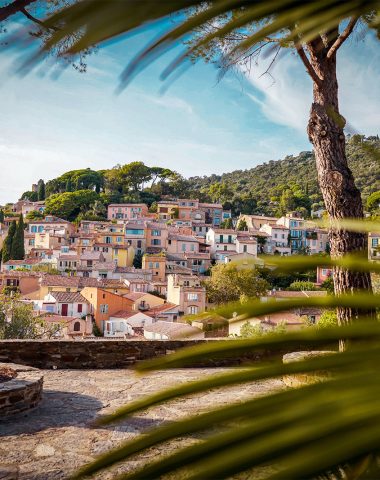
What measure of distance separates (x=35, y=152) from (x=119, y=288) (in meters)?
30.8

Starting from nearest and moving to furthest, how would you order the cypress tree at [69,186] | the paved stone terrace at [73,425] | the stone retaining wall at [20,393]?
the paved stone terrace at [73,425]
the stone retaining wall at [20,393]
the cypress tree at [69,186]

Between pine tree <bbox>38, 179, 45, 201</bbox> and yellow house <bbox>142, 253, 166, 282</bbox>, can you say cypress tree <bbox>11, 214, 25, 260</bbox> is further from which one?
pine tree <bbox>38, 179, 45, 201</bbox>

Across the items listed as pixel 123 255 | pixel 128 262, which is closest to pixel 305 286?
pixel 123 255

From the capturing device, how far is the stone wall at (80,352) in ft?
17.7

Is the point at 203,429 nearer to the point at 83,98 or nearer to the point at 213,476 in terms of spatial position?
the point at 213,476

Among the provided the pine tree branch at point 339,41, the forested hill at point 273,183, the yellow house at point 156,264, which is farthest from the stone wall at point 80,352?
the yellow house at point 156,264

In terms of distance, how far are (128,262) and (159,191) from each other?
22.7 metres

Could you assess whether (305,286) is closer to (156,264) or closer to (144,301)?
(144,301)

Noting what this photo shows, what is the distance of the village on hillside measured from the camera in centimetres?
2680

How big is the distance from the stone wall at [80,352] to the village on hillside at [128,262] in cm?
1089

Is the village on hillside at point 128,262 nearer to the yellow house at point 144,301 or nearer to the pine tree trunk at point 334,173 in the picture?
the yellow house at point 144,301

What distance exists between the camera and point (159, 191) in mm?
61000

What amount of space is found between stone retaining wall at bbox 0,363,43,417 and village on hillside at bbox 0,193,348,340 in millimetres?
12548

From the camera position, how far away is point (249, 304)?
26 cm
